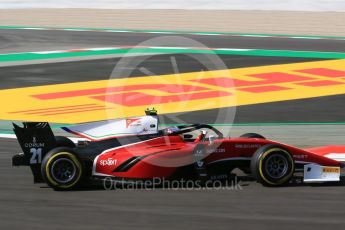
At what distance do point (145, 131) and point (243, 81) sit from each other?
9.53 metres

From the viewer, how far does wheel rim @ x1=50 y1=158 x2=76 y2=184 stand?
8344 millimetres

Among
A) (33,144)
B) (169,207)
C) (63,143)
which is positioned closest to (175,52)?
(63,143)

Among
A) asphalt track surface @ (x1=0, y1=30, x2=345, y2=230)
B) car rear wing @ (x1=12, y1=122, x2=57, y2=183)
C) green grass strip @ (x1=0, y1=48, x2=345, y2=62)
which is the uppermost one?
green grass strip @ (x1=0, y1=48, x2=345, y2=62)

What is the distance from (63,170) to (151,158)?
37.7 inches

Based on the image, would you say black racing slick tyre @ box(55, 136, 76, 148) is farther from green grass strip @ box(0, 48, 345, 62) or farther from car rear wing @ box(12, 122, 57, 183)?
green grass strip @ box(0, 48, 345, 62)

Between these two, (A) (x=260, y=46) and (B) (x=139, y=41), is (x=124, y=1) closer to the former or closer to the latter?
(B) (x=139, y=41)

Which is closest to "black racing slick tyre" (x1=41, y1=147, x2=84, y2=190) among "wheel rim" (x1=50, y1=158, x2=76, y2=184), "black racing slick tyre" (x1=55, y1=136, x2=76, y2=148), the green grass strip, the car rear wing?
"wheel rim" (x1=50, y1=158, x2=76, y2=184)

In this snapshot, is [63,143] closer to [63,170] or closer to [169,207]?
[63,170]

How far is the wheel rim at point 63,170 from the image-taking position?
8.34m

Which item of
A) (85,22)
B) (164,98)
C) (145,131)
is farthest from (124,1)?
(145,131)

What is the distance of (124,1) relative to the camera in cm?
3659

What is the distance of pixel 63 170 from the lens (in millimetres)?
8406

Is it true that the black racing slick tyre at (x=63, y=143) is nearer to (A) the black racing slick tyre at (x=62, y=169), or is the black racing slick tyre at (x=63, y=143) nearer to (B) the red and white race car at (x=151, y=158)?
(B) the red and white race car at (x=151, y=158)

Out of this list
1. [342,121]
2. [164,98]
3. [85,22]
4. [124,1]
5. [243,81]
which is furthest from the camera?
[124,1]
